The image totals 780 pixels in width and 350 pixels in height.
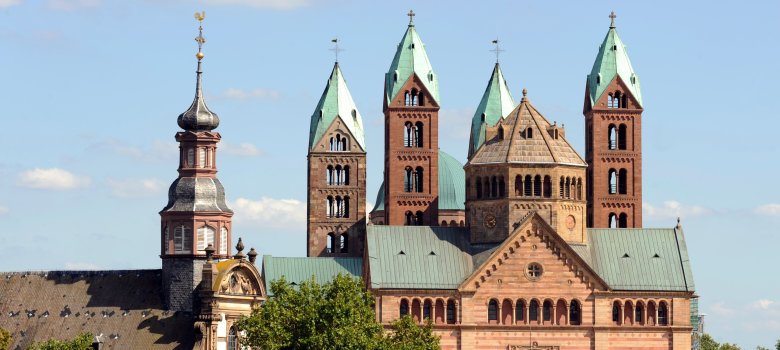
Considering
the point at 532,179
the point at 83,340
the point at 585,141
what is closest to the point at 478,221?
the point at 532,179

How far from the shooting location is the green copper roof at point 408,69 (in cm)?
18788

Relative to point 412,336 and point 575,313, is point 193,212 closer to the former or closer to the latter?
point 412,336

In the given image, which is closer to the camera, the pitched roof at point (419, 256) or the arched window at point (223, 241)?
the arched window at point (223, 241)

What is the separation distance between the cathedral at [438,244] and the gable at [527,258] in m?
0.09

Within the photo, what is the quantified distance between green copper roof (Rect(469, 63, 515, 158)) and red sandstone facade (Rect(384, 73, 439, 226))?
199 inches

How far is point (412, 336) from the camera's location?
15012 centimetres

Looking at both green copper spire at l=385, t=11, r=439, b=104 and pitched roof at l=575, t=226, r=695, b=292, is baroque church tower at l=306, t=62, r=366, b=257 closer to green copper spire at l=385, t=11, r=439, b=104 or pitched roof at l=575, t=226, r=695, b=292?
green copper spire at l=385, t=11, r=439, b=104

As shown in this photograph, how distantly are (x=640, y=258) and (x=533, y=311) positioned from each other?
28.4 ft

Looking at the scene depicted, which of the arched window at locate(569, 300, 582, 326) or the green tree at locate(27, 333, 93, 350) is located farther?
the arched window at locate(569, 300, 582, 326)

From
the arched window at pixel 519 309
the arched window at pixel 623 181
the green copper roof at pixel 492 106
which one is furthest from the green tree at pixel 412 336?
the green copper roof at pixel 492 106

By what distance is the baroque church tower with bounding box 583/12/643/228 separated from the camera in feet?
608

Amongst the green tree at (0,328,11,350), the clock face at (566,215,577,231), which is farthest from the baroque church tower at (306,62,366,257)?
the green tree at (0,328,11,350)

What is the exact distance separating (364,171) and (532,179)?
2736 cm

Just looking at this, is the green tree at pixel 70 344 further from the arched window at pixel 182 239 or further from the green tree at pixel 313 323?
the arched window at pixel 182 239
